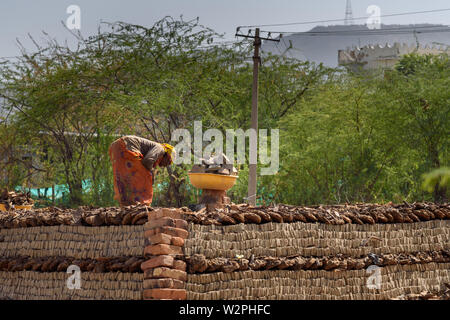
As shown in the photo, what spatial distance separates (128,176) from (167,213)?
331 centimetres

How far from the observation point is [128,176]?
353 inches

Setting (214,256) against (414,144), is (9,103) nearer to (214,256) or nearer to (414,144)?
(414,144)

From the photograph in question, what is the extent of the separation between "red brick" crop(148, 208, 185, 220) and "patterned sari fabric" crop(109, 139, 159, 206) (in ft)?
10.3

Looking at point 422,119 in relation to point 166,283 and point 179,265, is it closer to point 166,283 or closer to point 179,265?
point 179,265

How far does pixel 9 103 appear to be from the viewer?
84.7 ft

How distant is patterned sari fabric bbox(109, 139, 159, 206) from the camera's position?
8.94m

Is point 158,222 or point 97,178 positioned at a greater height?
point 97,178

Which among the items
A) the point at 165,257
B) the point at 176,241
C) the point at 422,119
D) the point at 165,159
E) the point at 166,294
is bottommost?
the point at 166,294

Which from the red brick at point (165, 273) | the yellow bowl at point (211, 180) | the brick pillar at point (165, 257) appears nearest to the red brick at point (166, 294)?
the brick pillar at point (165, 257)

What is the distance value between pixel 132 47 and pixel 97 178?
15.8 feet

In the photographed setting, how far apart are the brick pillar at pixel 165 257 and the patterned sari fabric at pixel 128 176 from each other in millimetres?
3168

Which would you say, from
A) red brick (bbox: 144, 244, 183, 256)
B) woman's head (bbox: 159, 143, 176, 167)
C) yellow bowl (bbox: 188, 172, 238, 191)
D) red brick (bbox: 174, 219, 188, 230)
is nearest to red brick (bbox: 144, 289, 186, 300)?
red brick (bbox: 144, 244, 183, 256)

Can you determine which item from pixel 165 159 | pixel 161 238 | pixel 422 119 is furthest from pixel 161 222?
pixel 422 119

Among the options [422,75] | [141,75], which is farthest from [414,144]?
[141,75]
